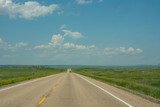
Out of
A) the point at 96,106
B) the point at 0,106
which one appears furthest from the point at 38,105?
the point at 96,106

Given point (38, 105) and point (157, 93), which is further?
point (157, 93)

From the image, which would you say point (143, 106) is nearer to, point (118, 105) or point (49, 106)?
point (118, 105)

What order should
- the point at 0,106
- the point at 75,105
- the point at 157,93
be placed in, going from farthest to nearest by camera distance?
the point at 157,93 → the point at 75,105 → the point at 0,106

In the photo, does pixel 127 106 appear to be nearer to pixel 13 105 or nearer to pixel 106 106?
pixel 106 106

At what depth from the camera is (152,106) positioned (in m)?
15.0

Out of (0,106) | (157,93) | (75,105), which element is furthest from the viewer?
(157,93)

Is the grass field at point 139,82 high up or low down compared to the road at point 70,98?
up

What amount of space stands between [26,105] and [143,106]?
5173 mm

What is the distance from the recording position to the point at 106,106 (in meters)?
14.5

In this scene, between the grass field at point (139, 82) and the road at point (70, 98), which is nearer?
the road at point (70, 98)

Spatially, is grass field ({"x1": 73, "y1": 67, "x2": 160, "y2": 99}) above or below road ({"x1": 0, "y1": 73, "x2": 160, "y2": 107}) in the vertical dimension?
above

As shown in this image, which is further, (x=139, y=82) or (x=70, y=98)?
(x=139, y=82)

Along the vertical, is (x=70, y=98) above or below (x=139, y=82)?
below

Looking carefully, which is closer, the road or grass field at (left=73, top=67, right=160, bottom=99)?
the road
